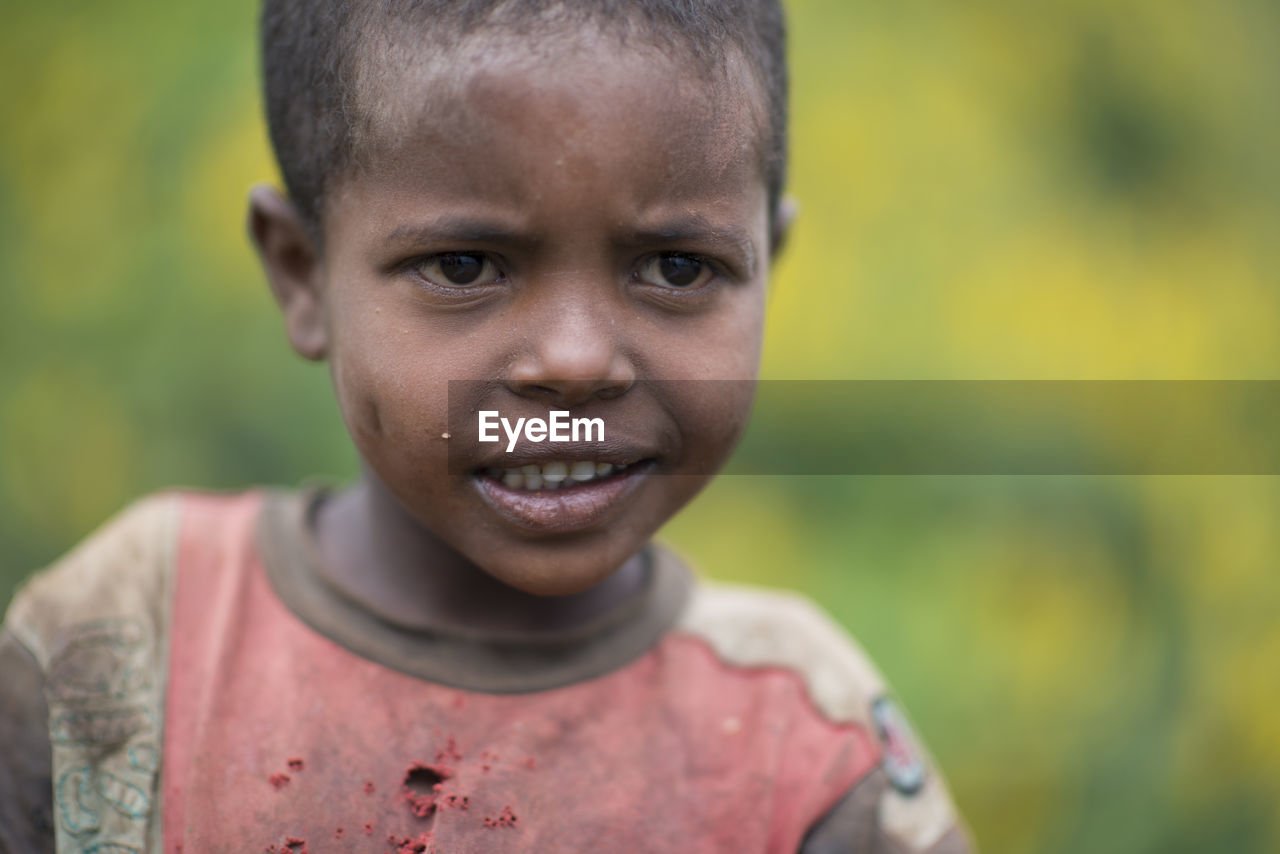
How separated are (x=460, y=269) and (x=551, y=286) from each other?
12 centimetres

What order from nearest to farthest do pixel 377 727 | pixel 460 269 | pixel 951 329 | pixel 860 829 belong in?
pixel 460 269
pixel 377 727
pixel 860 829
pixel 951 329

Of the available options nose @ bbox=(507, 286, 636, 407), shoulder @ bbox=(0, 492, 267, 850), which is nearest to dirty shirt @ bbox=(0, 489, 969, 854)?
shoulder @ bbox=(0, 492, 267, 850)

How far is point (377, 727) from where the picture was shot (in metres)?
1.50

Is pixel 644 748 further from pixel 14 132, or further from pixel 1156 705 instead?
pixel 14 132

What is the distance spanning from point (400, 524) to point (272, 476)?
5.54 ft

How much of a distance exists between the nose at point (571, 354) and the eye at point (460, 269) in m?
0.08

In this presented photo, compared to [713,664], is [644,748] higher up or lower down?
lower down

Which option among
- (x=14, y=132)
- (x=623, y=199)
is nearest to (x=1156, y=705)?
(x=623, y=199)

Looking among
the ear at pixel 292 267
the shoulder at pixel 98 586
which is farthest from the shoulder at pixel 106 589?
the ear at pixel 292 267

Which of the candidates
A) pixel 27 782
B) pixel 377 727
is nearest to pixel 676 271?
pixel 377 727

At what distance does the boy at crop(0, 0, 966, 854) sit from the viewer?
131cm

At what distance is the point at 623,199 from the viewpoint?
131cm

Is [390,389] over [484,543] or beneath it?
over
